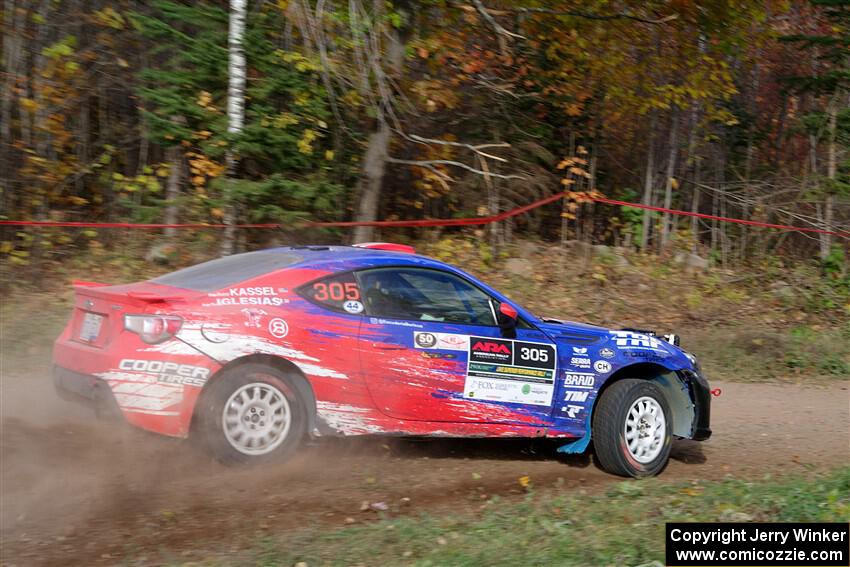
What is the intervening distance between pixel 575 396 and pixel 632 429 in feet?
1.73

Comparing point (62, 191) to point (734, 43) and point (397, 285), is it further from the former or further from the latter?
point (734, 43)

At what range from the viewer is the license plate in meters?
6.08

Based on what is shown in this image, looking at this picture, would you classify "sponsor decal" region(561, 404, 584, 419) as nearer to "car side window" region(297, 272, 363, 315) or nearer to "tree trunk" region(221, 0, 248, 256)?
"car side window" region(297, 272, 363, 315)

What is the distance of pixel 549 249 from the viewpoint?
1545 cm

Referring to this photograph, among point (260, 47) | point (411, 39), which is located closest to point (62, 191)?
point (260, 47)

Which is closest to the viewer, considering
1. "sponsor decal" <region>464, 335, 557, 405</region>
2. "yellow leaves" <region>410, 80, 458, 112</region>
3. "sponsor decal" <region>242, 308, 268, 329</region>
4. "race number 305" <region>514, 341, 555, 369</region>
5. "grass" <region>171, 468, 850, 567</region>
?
"grass" <region>171, 468, 850, 567</region>

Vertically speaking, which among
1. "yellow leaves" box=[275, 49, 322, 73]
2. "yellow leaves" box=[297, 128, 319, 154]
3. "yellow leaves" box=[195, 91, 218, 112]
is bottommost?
"yellow leaves" box=[297, 128, 319, 154]

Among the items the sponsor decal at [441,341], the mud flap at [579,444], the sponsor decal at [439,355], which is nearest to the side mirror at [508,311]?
the sponsor decal at [441,341]

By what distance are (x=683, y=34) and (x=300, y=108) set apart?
23.5ft

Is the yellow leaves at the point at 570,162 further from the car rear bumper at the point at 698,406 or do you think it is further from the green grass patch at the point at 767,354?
the car rear bumper at the point at 698,406

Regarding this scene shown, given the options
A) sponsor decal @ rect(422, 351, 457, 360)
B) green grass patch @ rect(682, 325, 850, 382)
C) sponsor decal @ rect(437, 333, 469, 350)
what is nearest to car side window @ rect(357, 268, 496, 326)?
sponsor decal @ rect(437, 333, 469, 350)

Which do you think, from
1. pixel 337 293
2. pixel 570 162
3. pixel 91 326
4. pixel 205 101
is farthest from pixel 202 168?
pixel 337 293

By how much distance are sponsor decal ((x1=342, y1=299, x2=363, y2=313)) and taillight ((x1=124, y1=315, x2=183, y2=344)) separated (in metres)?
1.15

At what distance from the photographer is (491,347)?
6.67 meters
